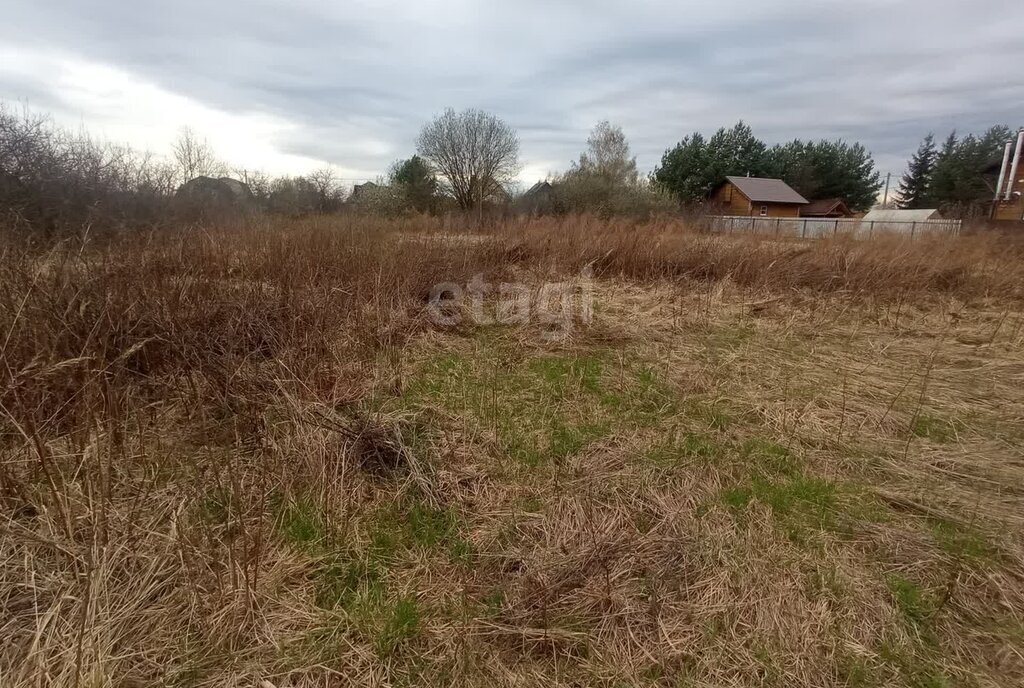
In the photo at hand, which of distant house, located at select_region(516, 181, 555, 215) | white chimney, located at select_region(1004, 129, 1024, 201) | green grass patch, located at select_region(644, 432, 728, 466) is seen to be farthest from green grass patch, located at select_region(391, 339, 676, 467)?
white chimney, located at select_region(1004, 129, 1024, 201)

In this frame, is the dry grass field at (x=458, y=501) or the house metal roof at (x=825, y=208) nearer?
the dry grass field at (x=458, y=501)

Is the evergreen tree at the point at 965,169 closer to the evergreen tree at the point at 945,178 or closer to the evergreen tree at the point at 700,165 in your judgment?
the evergreen tree at the point at 945,178

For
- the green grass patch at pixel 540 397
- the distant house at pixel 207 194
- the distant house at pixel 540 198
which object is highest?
the distant house at pixel 540 198

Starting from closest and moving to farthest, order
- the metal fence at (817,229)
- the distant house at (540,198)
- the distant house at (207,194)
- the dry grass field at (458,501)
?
the dry grass field at (458,501) → the distant house at (207,194) → the metal fence at (817,229) → the distant house at (540,198)

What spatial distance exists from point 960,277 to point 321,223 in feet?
36.6

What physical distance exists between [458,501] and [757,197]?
44302mm

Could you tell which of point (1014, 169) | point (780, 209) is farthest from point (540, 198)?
point (780, 209)

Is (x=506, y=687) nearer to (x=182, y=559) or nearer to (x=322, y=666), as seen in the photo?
(x=322, y=666)

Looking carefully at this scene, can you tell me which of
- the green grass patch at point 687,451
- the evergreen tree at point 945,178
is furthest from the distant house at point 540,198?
the evergreen tree at point 945,178

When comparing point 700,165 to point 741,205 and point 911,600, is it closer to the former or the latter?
point 741,205

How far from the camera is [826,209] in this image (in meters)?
41.3

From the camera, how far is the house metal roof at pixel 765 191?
38.5 metres

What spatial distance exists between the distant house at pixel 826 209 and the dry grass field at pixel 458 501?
150 feet

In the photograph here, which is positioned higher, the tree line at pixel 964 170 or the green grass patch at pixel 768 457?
the tree line at pixel 964 170
